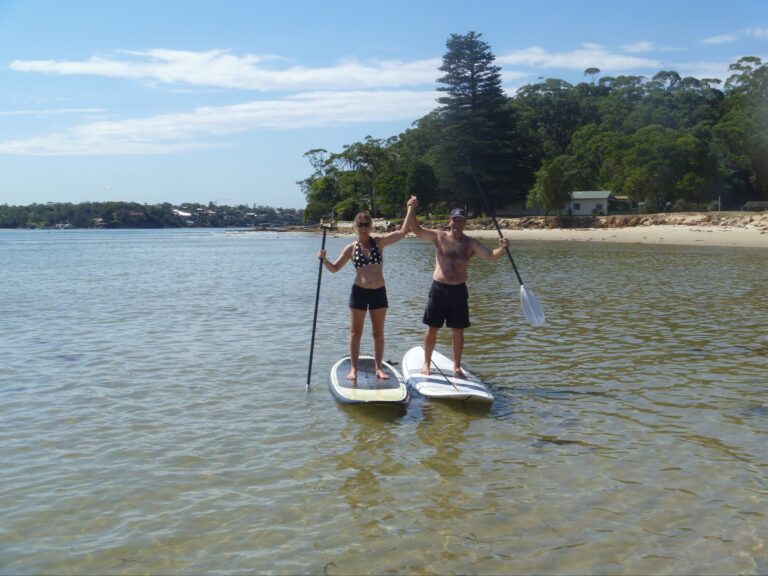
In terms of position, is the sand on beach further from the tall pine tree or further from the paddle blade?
the paddle blade

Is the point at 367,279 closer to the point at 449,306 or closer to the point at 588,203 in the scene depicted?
the point at 449,306

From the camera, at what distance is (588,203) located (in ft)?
251

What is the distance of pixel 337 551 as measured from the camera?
15.5ft

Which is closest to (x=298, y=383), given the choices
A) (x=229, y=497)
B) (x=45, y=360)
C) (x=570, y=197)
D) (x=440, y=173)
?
(x=229, y=497)

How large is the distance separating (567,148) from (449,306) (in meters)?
103

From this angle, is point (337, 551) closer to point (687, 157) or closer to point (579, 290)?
point (579, 290)

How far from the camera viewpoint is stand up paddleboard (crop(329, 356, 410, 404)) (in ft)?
25.7

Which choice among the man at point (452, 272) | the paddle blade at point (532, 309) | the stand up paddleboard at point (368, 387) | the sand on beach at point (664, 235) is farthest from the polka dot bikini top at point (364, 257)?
the sand on beach at point (664, 235)

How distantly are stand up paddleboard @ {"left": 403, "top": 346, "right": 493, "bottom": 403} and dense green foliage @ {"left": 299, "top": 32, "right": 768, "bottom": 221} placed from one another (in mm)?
65448

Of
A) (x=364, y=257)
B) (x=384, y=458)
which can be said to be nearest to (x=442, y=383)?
(x=364, y=257)

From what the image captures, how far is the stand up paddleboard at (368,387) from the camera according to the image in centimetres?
783

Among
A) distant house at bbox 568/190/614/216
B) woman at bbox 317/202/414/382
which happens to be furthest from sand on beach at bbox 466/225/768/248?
woman at bbox 317/202/414/382

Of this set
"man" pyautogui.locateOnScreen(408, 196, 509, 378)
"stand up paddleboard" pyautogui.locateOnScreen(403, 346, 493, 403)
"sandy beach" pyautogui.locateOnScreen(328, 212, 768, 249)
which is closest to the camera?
"stand up paddleboard" pyautogui.locateOnScreen(403, 346, 493, 403)

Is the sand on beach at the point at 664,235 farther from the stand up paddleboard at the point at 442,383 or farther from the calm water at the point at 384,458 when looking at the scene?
the stand up paddleboard at the point at 442,383
